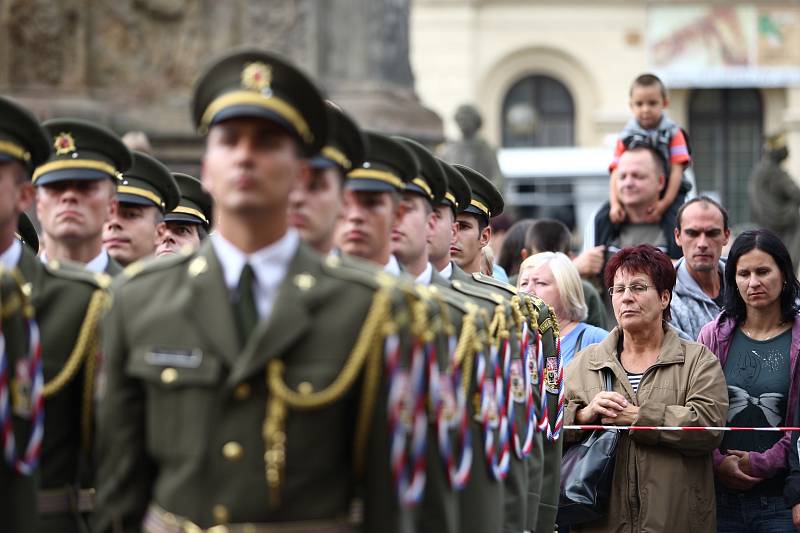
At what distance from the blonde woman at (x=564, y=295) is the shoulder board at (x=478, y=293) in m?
1.78

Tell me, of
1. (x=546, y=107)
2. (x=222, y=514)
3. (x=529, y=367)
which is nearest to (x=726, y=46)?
(x=546, y=107)

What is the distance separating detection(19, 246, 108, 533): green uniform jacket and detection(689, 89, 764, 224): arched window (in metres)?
41.4

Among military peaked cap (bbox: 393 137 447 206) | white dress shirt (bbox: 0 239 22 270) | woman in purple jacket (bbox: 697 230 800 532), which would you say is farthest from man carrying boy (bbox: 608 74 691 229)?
white dress shirt (bbox: 0 239 22 270)

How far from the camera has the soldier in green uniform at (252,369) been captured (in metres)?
4.08

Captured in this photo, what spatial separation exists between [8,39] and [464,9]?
101 ft

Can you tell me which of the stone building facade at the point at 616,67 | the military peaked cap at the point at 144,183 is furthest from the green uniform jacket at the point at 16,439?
the stone building facade at the point at 616,67

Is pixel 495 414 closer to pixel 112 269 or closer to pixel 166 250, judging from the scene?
pixel 112 269

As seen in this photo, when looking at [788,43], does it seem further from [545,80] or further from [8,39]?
[8,39]

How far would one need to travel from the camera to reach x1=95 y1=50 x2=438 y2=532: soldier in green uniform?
408 centimetres

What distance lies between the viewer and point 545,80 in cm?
4581

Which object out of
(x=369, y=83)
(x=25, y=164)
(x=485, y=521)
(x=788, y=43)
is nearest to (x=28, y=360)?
(x=25, y=164)

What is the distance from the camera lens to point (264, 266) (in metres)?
4.23

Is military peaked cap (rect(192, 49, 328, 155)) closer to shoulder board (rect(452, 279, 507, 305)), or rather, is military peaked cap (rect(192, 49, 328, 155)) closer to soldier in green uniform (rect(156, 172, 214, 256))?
shoulder board (rect(452, 279, 507, 305))

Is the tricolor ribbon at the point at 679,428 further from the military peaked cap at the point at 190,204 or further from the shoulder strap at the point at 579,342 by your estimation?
the military peaked cap at the point at 190,204
